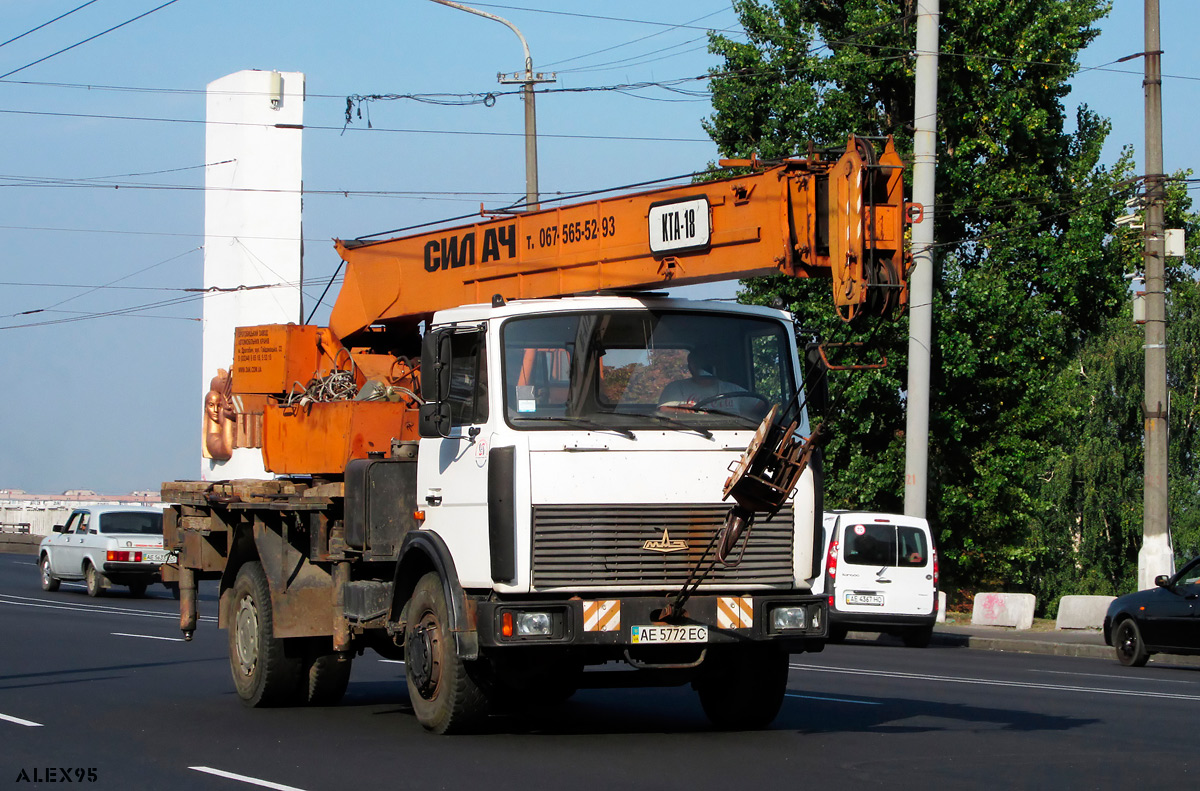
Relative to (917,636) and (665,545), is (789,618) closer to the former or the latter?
(665,545)

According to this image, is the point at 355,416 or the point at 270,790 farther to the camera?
the point at 355,416

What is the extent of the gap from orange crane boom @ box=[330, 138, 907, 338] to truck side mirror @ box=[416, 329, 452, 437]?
1355mm

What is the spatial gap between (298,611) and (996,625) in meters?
16.5

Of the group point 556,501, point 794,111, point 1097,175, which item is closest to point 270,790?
point 556,501

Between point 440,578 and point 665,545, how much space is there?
4.81 ft

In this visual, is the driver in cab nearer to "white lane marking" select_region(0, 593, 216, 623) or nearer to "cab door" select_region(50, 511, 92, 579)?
"white lane marking" select_region(0, 593, 216, 623)

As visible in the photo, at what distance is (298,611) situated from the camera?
1177cm

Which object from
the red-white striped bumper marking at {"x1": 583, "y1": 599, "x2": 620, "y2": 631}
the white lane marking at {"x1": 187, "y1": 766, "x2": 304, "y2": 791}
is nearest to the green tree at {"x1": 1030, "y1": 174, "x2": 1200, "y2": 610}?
the red-white striped bumper marking at {"x1": 583, "y1": 599, "x2": 620, "y2": 631}

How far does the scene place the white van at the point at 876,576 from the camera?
2145cm

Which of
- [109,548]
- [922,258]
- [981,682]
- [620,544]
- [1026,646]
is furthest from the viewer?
[109,548]

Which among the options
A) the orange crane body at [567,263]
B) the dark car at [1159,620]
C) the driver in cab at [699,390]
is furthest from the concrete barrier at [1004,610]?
the driver in cab at [699,390]

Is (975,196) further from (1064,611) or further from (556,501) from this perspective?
(556,501)

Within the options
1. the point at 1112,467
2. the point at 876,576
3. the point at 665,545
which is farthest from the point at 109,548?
the point at 1112,467

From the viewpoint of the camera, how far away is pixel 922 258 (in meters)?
23.3
